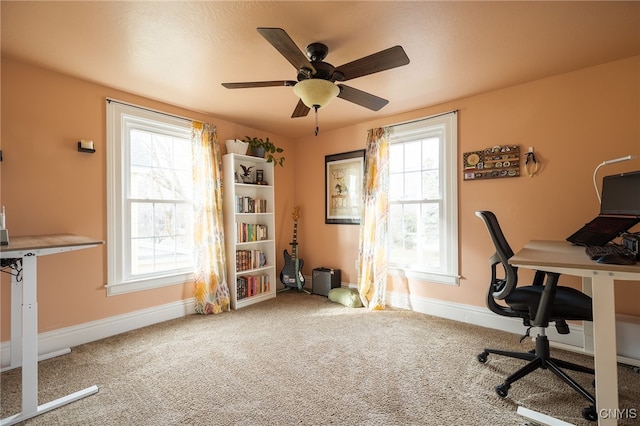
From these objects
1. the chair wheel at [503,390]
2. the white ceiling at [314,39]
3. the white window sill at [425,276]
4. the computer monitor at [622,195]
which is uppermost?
the white ceiling at [314,39]

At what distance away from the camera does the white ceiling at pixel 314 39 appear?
5.69ft

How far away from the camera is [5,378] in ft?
6.79

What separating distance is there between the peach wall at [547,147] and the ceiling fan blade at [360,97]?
1338 mm

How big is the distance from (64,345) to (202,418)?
1.76 meters

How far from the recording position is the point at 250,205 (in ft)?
12.8

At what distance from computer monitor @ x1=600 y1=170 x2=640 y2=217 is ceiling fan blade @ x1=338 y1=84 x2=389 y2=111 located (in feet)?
5.52

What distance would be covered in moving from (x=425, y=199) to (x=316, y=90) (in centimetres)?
207

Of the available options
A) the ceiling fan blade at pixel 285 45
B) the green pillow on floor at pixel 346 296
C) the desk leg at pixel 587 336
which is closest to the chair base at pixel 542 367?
the desk leg at pixel 587 336

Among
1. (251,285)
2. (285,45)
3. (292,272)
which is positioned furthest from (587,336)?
(251,285)

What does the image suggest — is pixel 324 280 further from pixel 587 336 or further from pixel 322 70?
pixel 322 70

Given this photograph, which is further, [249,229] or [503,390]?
[249,229]

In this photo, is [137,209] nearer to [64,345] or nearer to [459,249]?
[64,345]

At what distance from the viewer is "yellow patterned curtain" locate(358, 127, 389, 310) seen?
142 inches

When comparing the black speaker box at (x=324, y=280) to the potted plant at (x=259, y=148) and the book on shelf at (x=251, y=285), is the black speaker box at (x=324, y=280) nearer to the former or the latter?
the book on shelf at (x=251, y=285)
